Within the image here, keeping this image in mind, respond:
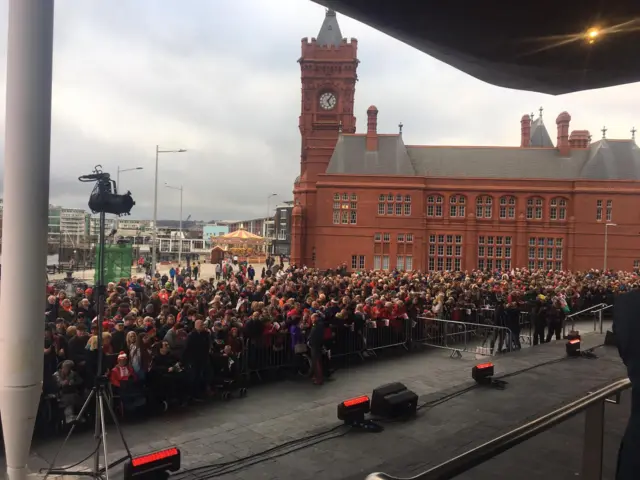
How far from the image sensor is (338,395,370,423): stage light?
25.3ft

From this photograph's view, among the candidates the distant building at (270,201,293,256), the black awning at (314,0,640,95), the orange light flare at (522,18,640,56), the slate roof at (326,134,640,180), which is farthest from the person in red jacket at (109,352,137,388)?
the distant building at (270,201,293,256)

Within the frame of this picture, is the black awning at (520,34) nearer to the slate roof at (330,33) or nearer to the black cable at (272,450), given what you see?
the black cable at (272,450)

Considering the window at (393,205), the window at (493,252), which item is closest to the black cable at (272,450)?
the window at (393,205)

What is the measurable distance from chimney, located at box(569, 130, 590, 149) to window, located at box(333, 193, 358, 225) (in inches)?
984

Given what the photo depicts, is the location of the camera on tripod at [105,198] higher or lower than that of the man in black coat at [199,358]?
higher

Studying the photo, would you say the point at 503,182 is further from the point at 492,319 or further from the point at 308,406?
the point at 308,406

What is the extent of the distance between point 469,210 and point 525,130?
19.8m

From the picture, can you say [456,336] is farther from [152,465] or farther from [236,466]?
[152,465]

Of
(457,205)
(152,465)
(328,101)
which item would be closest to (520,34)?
(152,465)

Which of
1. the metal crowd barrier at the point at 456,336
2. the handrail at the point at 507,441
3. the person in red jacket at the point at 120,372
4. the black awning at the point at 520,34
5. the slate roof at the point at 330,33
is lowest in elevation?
the metal crowd barrier at the point at 456,336

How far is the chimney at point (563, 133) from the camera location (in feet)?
160

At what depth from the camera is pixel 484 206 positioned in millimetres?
46594

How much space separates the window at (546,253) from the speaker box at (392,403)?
42.6 metres

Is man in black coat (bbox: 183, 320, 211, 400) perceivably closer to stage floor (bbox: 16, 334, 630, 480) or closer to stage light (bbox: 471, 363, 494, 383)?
stage floor (bbox: 16, 334, 630, 480)
